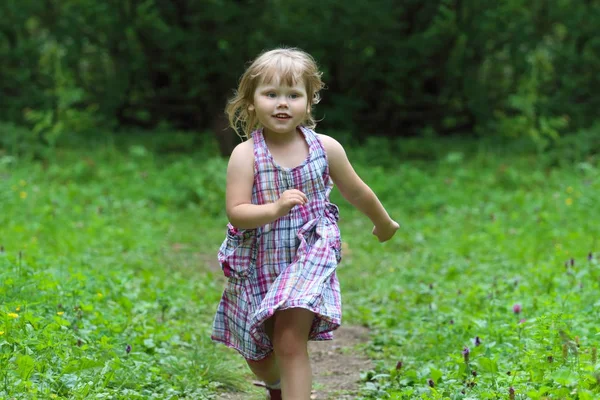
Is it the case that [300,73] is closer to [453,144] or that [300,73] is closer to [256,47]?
[256,47]

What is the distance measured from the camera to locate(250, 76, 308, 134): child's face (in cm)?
347

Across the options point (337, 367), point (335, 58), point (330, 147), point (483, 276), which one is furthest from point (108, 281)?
point (335, 58)

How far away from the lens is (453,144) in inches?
513

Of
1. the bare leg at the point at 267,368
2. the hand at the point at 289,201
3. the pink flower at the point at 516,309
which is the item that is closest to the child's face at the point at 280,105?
the hand at the point at 289,201

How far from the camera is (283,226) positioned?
3.50m

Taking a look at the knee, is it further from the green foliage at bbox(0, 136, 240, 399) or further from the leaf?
the leaf

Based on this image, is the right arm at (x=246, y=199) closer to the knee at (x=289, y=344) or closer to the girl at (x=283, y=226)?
the girl at (x=283, y=226)

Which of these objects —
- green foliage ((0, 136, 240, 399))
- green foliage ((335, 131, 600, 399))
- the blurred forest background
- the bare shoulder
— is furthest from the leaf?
the blurred forest background

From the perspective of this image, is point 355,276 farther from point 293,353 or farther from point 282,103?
point 282,103

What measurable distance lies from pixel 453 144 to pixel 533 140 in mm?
1214

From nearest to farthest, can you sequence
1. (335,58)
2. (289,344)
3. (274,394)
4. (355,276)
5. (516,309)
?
1. (289,344)
2. (274,394)
3. (516,309)
4. (355,276)
5. (335,58)

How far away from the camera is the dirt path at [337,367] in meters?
4.21

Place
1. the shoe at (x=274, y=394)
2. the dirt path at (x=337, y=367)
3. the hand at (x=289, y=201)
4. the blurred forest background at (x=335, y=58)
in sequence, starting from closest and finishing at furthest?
the hand at (x=289, y=201) → the shoe at (x=274, y=394) → the dirt path at (x=337, y=367) → the blurred forest background at (x=335, y=58)

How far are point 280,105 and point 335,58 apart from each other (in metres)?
9.63
